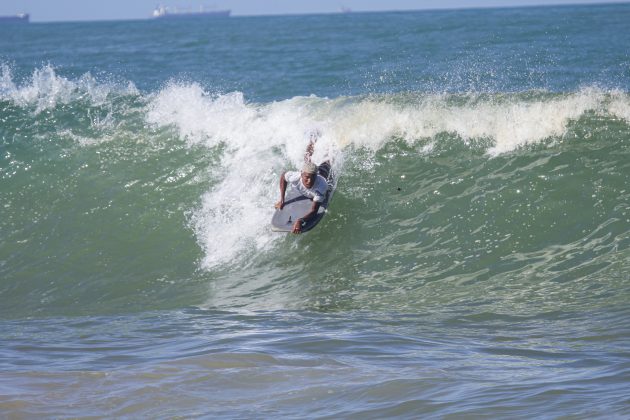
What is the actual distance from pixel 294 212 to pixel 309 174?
2.15 ft

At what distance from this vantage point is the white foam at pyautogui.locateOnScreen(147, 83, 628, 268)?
545 inches

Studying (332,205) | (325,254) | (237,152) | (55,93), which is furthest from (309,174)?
(55,93)

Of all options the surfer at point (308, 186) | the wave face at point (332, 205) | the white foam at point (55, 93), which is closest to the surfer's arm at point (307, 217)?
the surfer at point (308, 186)

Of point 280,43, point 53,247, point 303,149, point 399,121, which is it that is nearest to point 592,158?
point 399,121

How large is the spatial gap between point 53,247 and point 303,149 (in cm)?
415

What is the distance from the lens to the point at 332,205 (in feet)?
42.9

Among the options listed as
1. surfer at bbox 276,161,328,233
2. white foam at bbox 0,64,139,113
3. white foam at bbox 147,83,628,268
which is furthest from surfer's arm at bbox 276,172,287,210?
white foam at bbox 0,64,139,113

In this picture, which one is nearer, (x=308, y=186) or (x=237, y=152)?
(x=308, y=186)

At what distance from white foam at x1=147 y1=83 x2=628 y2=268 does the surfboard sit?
630 millimetres

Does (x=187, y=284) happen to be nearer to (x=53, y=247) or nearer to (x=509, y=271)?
(x=53, y=247)

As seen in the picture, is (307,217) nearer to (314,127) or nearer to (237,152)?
(314,127)

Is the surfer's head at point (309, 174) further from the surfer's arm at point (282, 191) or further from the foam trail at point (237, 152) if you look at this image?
the foam trail at point (237, 152)

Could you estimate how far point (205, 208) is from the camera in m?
13.9

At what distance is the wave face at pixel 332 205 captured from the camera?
10938 mm
